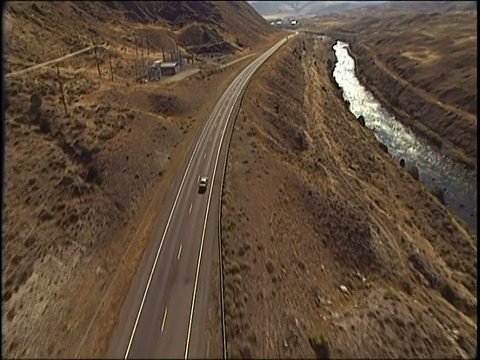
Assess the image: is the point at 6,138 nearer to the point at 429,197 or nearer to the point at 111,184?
the point at 111,184

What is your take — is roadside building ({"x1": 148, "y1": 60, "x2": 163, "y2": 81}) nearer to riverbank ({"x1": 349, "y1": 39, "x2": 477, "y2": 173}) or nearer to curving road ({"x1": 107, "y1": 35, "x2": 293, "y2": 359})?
curving road ({"x1": 107, "y1": 35, "x2": 293, "y2": 359})

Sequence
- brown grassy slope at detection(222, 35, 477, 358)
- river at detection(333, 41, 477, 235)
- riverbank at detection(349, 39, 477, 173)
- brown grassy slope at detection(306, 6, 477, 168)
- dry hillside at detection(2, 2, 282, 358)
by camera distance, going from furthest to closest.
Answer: brown grassy slope at detection(306, 6, 477, 168), riverbank at detection(349, 39, 477, 173), river at detection(333, 41, 477, 235), brown grassy slope at detection(222, 35, 477, 358), dry hillside at detection(2, 2, 282, 358)

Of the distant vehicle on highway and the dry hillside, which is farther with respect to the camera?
the distant vehicle on highway

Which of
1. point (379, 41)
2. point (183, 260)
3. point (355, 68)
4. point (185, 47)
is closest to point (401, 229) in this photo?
point (183, 260)

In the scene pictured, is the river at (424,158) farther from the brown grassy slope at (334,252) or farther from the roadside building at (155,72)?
the roadside building at (155,72)

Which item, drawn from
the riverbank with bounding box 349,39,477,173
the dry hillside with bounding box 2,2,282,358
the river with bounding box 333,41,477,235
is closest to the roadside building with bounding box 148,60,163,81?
the dry hillside with bounding box 2,2,282,358

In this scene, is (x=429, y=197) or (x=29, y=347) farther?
(x=429, y=197)
